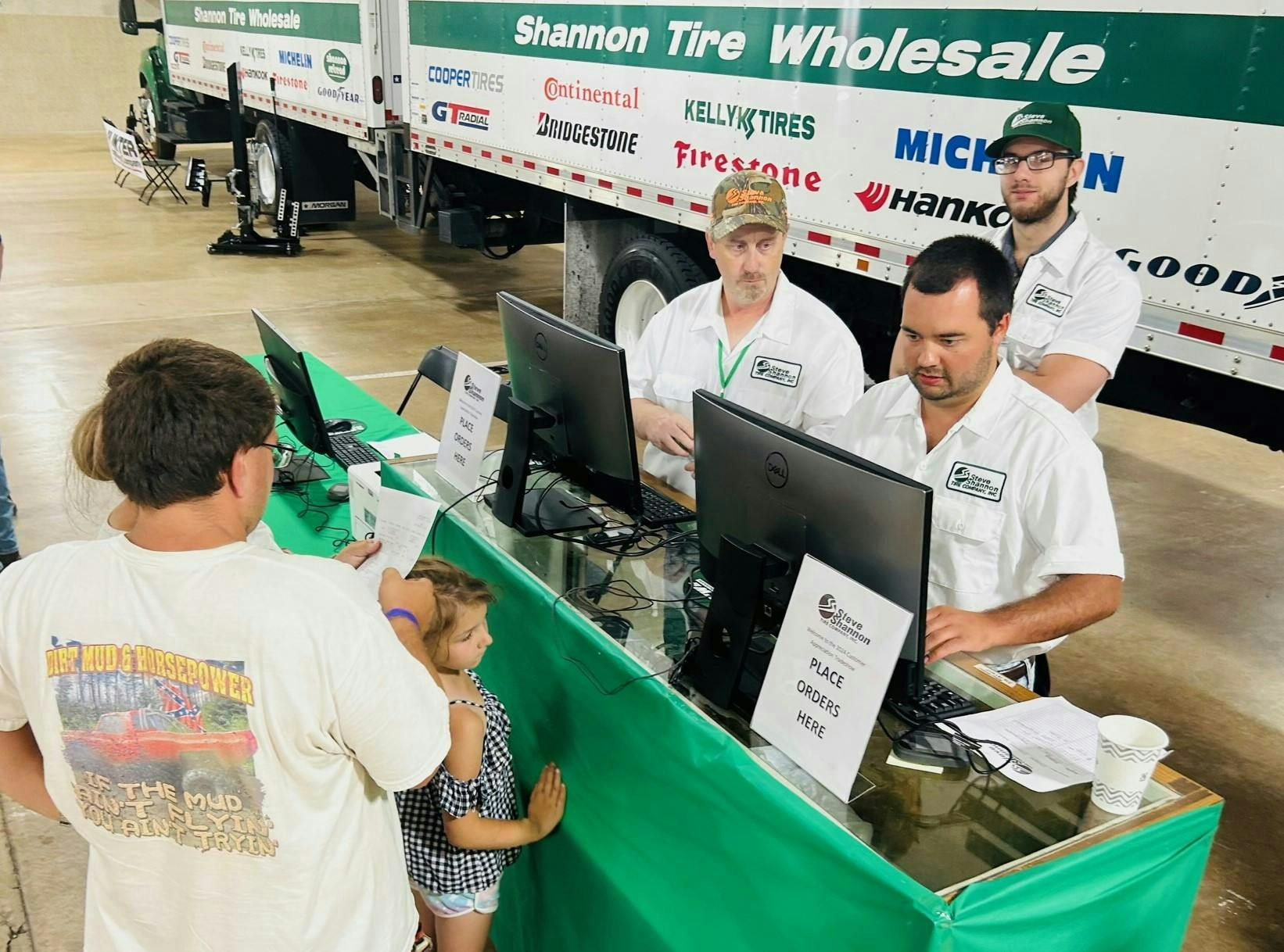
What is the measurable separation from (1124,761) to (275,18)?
10998 mm

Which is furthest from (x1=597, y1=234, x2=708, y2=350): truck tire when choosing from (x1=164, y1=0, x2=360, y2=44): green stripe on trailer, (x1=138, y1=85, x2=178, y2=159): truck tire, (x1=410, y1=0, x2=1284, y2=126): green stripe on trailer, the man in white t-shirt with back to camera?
(x1=138, y1=85, x2=178, y2=159): truck tire

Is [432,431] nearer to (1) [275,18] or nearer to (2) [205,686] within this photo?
(2) [205,686]

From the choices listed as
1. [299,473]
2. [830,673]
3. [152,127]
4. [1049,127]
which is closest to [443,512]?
[830,673]

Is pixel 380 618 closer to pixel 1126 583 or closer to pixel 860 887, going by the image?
pixel 860 887

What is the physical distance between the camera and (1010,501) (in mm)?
2105

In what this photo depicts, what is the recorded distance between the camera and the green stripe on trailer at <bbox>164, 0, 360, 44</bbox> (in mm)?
8766

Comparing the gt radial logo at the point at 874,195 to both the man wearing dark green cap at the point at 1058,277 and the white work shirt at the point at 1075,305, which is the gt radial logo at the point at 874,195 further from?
the white work shirt at the point at 1075,305

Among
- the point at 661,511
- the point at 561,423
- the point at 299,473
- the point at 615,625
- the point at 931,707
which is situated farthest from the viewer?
the point at 299,473

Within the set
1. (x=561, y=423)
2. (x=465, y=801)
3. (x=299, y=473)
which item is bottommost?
(x=299, y=473)

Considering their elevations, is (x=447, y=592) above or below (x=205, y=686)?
below

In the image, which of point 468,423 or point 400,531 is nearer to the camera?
point 400,531

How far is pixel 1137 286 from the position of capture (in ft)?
9.72

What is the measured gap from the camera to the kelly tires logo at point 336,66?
8.91 metres

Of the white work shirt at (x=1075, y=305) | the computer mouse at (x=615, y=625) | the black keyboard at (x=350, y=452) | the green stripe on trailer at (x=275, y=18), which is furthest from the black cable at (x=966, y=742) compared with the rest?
the green stripe on trailer at (x=275, y=18)
